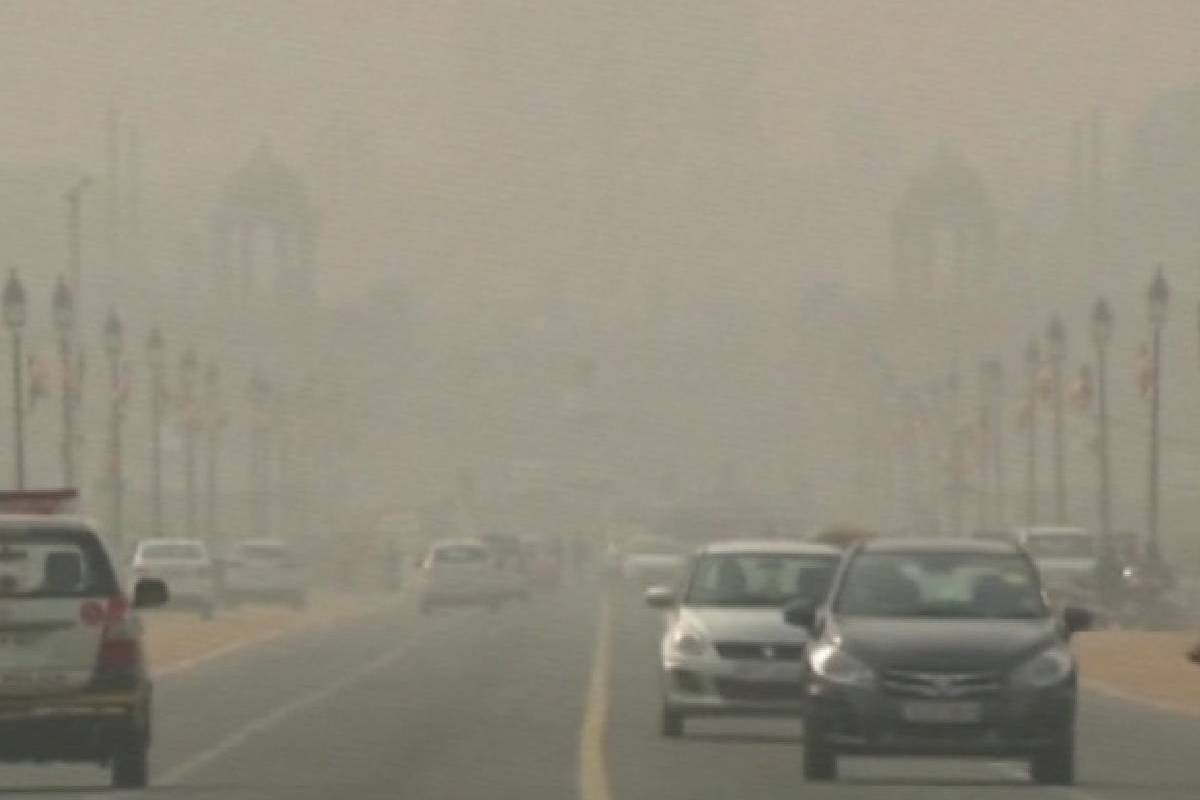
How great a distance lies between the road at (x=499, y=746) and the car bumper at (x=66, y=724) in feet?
1.16

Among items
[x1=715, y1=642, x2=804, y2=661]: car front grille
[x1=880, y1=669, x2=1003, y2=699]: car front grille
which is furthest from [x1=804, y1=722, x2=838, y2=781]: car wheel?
[x1=715, y1=642, x2=804, y2=661]: car front grille

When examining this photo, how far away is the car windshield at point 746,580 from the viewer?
41.4 meters

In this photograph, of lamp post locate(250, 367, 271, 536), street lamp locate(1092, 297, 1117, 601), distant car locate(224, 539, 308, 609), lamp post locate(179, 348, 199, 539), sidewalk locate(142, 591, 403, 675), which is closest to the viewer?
sidewalk locate(142, 591, 403, 675)

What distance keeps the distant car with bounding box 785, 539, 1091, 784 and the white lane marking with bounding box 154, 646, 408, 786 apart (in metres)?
4.67

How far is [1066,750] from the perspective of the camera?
33219 mm

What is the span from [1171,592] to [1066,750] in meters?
54.4

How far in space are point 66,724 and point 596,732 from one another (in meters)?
11.0

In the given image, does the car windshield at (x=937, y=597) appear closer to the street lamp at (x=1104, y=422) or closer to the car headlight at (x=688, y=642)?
the car headlight at (x=688, y=642)

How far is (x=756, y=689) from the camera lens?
39.9m

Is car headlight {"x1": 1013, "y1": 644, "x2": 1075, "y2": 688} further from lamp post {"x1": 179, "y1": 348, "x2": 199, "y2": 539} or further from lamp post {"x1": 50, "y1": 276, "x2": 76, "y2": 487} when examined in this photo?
lamp post {"x1": 179, "y1": 348, "x2": 199, "y2": 539}

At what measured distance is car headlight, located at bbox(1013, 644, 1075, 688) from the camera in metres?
32.7

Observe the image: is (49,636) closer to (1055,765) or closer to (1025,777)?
(1055,765)

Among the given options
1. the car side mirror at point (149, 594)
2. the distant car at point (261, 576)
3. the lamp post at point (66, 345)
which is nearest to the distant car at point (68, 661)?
the car side mirror at point (149, 594)

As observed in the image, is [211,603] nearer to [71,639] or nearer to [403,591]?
[403,591]
